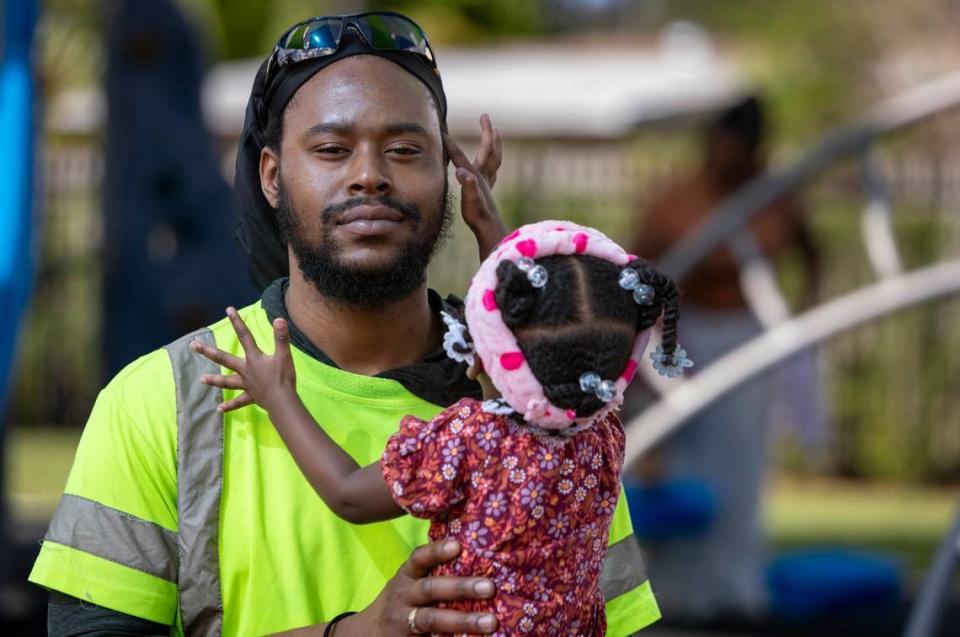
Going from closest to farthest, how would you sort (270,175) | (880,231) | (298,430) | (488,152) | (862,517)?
(298,430)
(270,175)
(488,152)
(880,231)
(862,517)

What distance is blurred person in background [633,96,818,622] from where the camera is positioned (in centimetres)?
755

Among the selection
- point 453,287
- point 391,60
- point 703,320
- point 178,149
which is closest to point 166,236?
point 178,149

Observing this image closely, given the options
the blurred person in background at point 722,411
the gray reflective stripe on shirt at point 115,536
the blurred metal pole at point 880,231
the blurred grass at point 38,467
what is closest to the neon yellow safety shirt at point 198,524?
the gray reflective stripe on shirt at point 115,536

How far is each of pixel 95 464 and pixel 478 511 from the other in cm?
53

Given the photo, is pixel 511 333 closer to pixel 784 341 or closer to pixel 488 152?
pixel 488 152

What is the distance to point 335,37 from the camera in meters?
2.45

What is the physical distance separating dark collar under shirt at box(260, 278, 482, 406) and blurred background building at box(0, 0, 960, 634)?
3.74 meters

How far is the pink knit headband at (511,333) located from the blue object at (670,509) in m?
5.20

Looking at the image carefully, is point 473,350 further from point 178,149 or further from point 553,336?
point 178,149

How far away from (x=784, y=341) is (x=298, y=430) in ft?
13.9

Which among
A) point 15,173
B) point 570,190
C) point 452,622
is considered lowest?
point 452,622

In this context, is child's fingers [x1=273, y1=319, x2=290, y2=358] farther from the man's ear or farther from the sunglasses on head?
the sunglasses on head

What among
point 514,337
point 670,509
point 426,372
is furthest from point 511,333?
point 670,509

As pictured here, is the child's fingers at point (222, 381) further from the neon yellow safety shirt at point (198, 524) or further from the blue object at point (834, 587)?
the blue object at point (834, 587)
